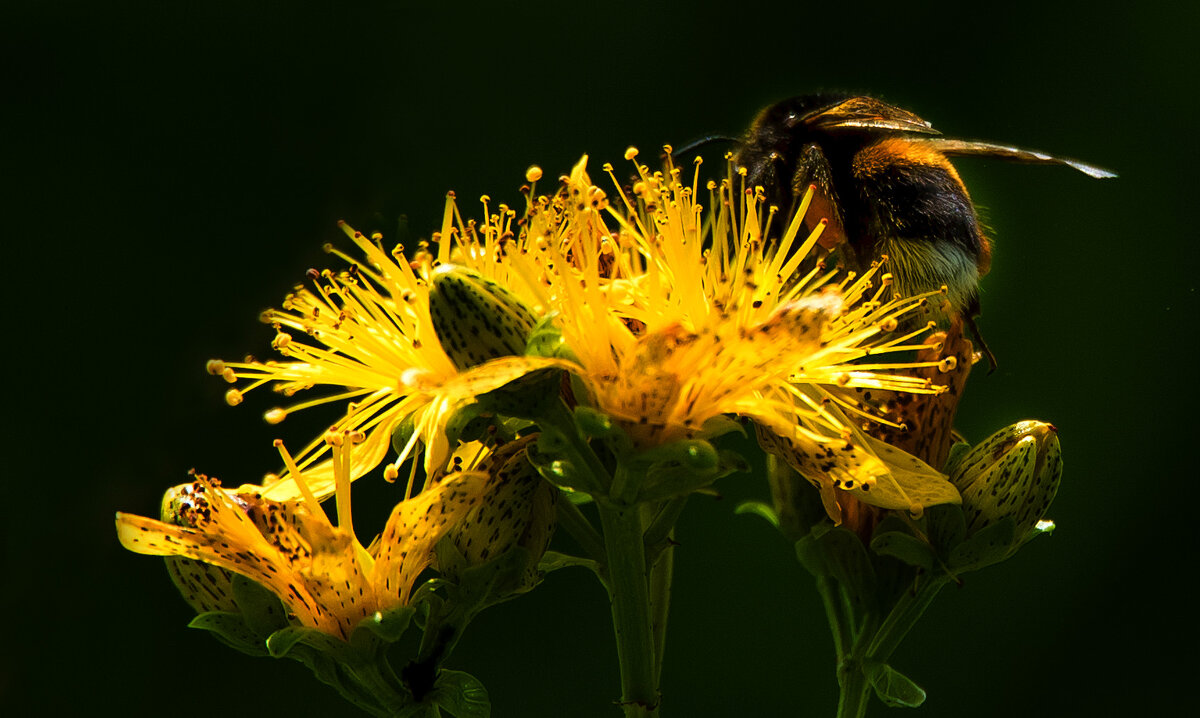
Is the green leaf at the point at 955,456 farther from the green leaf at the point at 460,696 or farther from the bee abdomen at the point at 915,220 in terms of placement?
the green leaf at the point at 460,696

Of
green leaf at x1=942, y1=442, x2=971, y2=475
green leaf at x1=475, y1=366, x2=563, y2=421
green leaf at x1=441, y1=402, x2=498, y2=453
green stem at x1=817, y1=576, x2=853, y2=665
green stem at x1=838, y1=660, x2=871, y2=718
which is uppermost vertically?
green leaf at x1=475, y1=366, x2=563, y2=421

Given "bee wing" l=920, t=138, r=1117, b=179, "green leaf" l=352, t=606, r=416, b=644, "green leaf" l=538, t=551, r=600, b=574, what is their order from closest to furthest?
"green leaf" l=352, t=606, r=416, b=644, "green leaf" l=538, t=551, r=600, b=574, "bee wing" l=920, t=138, r=1117, b=179

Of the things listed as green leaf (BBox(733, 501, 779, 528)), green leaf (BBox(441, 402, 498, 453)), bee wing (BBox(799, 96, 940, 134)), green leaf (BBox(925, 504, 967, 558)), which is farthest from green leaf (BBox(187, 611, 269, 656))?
bee wing (BBox(799, 96, 940, 134))

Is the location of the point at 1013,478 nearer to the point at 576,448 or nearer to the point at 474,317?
the point at 576,448

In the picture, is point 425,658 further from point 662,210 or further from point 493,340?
point 662,210

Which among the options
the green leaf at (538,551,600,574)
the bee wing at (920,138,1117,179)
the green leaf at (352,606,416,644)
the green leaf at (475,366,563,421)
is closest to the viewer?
the green leaf at (475,366,563,421)

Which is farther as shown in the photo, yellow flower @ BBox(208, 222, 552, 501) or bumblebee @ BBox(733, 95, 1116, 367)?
bumblebee @ BBox(733, 95, 1116, 367)

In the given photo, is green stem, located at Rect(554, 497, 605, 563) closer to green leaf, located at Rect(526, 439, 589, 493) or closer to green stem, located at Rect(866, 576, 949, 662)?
green leaf, located at Rect(526, 439, 589, 493)

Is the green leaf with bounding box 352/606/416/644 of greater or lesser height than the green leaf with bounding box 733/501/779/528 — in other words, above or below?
above
